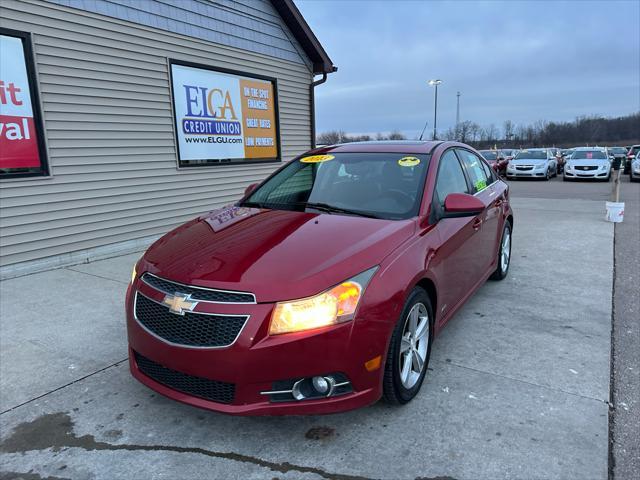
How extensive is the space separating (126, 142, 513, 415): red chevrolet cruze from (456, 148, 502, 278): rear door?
0.64 metres

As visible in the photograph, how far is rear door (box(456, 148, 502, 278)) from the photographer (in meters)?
4.11

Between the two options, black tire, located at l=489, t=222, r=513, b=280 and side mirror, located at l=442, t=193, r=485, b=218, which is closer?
side mirror, located at l=442, t=193, r=485, b=218

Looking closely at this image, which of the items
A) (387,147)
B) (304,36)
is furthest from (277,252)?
(304,36)

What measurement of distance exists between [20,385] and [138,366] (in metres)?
1.03

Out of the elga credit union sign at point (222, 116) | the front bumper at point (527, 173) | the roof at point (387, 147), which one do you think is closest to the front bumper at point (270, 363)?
the roof at point (387, 147)

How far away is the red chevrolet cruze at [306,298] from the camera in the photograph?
2271mm

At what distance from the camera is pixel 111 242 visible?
21.7ft

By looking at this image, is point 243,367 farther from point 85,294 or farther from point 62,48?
point 62,48

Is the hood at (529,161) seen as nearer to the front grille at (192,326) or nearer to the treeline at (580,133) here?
the front grille at (192,326)

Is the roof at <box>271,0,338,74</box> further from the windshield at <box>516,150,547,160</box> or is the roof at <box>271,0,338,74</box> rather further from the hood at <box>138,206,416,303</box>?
the windshield at <box>516,150,547,160</box>

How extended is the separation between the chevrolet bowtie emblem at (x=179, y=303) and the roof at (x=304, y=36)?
823cm

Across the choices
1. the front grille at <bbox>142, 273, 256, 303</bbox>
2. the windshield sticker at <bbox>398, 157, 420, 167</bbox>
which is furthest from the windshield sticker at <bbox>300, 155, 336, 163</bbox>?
the front grille at <bbox>142, 273, 256, 303</bbox>

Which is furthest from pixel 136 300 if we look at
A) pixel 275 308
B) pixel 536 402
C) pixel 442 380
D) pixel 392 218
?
pixel 536 402

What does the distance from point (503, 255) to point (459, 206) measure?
2329mm
